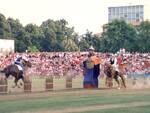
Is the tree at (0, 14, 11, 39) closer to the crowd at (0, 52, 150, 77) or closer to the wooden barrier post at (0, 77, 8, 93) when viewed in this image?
the crowd at (0, 52, 150, 77)

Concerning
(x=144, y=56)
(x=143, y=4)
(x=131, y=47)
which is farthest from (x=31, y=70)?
(x=143, y=4)

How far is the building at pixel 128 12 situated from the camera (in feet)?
453

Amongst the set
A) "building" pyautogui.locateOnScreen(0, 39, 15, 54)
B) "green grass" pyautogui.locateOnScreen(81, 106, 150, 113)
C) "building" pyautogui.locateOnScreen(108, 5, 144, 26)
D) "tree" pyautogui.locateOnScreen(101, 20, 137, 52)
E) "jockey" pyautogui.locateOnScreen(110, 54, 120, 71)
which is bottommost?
"green grass" pyautogui.locateOnScreen(81, 106, 150, 113)

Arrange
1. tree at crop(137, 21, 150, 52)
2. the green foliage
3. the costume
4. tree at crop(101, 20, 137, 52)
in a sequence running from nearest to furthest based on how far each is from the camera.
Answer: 1. the costume
2. tree at crop(137, 21, 150, 52)
3. tree at crop(101, 20, 137, 52)
4. the green foliage

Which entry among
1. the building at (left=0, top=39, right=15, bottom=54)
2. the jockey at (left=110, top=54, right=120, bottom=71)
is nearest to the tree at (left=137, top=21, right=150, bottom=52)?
the building at (left=0, top=39, right=15, bottom=54)

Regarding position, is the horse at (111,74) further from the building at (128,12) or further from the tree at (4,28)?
the building at (128,12)

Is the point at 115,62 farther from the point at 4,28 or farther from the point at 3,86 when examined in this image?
the point at 4,28

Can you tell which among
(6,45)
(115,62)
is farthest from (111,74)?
(6,45)

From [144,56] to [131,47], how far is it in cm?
2810

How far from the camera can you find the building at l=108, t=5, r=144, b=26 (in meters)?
138

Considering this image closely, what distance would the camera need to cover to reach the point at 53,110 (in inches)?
637

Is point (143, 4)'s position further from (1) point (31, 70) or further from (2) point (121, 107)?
(2) point (121, 107)

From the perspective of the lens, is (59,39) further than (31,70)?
Yes

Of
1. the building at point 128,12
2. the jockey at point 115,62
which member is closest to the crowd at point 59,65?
the jockey at point 115,62
